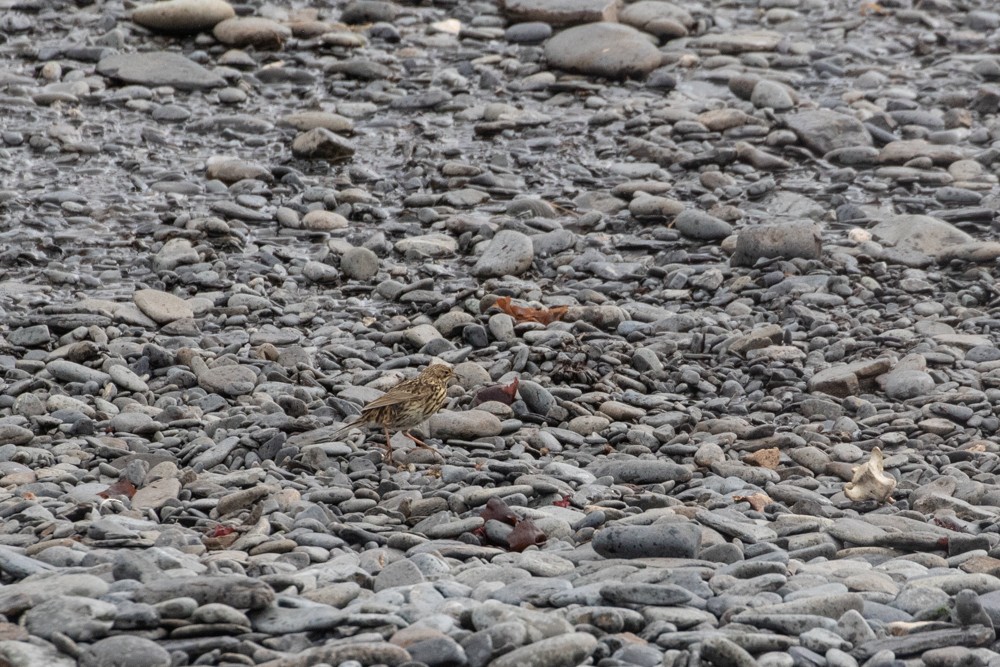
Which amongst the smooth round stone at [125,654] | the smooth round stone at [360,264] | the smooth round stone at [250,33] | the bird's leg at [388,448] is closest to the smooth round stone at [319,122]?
the smooth round stone at [250,33]

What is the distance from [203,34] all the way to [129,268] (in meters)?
5.80

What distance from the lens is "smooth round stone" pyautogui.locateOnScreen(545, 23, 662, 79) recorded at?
1614 cm

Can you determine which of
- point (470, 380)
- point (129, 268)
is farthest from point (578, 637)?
point (129, 268)

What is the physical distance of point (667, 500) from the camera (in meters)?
7.33

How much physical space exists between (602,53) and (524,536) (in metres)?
10.4

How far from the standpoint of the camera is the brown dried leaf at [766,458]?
324 inches

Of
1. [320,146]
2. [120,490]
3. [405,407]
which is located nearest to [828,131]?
[320,146]

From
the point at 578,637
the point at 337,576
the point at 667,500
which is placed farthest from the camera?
the point at 667,500

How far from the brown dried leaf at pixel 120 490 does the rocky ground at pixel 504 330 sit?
0.9 inches

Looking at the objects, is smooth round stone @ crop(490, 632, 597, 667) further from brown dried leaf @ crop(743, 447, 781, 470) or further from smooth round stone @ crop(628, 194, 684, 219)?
smooth round stone @ crop(628, 194, 684, 219)

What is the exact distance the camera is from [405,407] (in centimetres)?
812

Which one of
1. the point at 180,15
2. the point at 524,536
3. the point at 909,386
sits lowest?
the point at 909,386

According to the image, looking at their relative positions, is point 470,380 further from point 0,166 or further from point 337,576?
point 0,166

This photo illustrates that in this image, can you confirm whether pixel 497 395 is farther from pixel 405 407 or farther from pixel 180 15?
pixel 180 15
